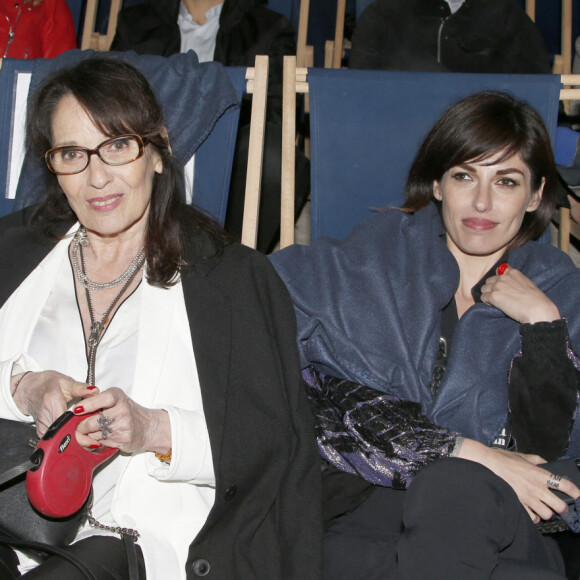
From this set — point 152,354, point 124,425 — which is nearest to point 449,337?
point 152,354

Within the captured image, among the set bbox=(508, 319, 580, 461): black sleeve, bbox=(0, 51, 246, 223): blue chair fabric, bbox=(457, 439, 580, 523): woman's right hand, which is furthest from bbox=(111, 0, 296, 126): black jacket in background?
bbox=(457, 439, 580, 523): woman's right hand

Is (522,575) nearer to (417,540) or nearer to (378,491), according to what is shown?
(417,540)

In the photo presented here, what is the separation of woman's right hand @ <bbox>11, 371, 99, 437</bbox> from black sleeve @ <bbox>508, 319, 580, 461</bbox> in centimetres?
89

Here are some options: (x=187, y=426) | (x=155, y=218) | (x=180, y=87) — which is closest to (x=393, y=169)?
(x=180, y=87)

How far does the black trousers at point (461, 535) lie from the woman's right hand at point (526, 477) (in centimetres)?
8

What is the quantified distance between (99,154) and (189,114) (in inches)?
22.4

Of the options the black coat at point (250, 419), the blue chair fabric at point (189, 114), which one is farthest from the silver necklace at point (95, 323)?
the blue chair fabric at point (189, 114)

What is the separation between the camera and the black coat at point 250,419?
58.4 inches

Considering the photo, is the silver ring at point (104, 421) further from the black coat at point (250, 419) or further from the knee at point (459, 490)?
the knee at point (459, 490)

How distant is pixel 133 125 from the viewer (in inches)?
64.7

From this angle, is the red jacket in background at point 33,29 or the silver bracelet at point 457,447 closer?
the silver bracelet at point 457,447

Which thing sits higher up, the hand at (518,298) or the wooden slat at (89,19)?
the wooden slat at (89,19)

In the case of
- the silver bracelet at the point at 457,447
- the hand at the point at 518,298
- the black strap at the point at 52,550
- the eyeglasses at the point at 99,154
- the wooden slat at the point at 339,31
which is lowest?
the black strap at the point at 52,550

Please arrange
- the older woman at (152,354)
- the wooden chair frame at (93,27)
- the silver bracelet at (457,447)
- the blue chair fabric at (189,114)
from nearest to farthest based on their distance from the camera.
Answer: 1. the older woman at (152,354)
2. the silver bracelet at (457,447)
3. the blue chair fabric at (189,114)
4. the wooden chair frame at (93,27)
